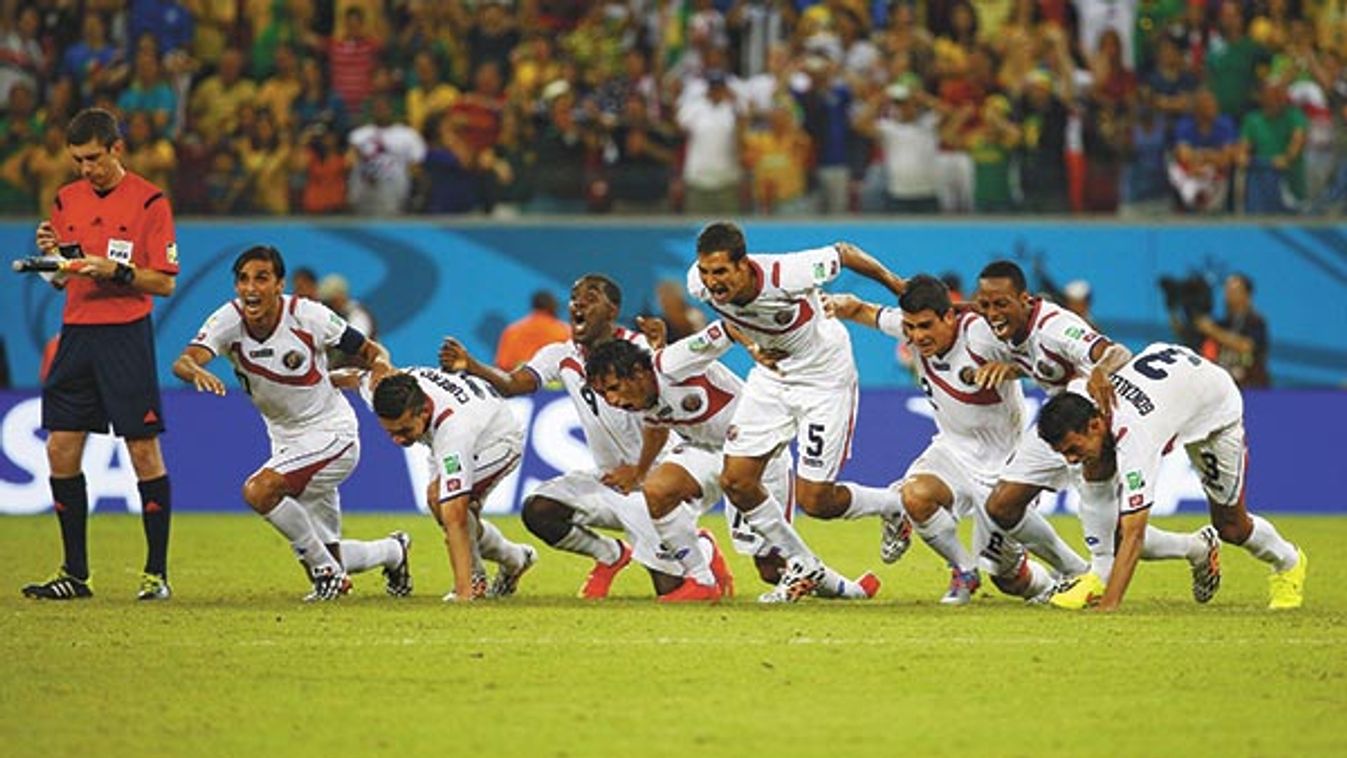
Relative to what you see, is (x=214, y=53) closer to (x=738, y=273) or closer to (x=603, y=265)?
(x=603, y=265)

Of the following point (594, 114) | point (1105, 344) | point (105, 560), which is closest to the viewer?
point (1105, 344)

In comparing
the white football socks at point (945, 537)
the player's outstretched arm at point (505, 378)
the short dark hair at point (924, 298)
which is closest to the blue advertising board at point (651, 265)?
the player's outstretched arm at point (505, 378)

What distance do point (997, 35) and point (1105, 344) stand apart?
12351 mm

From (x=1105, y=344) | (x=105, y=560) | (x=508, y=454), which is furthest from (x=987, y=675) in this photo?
(x=105, y=560)

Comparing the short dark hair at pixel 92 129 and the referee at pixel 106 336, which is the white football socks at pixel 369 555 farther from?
the short dark hair at pixel 92 129

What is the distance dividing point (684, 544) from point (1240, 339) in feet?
35.6

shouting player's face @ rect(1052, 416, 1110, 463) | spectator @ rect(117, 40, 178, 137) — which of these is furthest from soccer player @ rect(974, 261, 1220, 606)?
spectator @ rect(117, 40, 178, 137)

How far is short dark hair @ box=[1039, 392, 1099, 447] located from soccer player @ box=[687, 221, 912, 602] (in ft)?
4.29

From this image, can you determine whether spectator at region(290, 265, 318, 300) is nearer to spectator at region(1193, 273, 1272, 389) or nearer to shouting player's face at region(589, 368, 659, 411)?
spectator at region(1193, 273, 1272, 389)

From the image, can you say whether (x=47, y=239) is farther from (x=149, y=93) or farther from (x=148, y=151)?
(x=149, y=93)

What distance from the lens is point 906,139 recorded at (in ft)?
75.8

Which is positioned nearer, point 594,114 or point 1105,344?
point 1105,344

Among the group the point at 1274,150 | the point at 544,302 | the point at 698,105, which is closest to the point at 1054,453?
the point at 544,302

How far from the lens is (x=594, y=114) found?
23344mm
